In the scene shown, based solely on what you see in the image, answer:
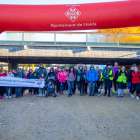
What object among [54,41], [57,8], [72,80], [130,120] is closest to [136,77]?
[72,80]

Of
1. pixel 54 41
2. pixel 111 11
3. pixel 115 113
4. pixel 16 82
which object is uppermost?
pixel 54 41

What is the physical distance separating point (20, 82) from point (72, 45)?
10331 millimetres

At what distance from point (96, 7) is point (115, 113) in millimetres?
4162

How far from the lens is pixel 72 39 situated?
62.2 ft

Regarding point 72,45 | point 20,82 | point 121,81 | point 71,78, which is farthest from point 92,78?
point 72,45

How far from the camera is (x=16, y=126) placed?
5.08 m

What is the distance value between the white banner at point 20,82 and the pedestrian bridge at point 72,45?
336 inches

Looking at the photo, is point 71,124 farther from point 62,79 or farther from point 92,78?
point 62,79

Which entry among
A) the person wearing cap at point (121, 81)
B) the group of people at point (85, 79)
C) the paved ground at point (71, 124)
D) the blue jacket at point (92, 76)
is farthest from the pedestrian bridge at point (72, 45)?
the paved ground at point (71, 124)

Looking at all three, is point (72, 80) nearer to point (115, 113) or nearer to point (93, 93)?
point (93, 93)

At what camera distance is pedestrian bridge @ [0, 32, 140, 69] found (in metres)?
18.8

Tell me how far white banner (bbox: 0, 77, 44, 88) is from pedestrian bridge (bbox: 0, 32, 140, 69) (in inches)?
336

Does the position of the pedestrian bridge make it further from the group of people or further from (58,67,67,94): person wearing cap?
the group of people

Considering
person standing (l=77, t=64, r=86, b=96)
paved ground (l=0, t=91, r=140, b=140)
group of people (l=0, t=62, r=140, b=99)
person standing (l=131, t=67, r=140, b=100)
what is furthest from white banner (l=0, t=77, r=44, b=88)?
person standing (l=131, t=67, r=140, b=100)
